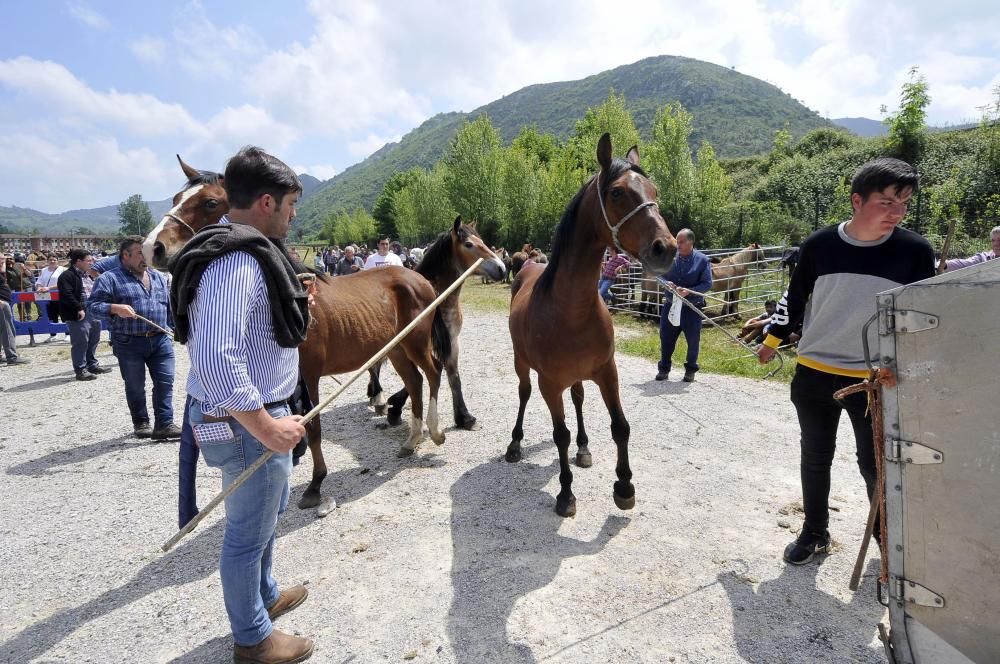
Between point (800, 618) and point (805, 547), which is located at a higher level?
point (805, 547)

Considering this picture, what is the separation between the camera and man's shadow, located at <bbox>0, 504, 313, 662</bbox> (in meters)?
2.66

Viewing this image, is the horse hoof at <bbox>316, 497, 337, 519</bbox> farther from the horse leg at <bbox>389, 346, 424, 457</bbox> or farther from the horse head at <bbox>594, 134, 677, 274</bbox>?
the horse head at <bbox>594, 134, 677, 274</bbox>

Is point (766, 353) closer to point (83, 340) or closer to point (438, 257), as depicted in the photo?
point (438, 257)

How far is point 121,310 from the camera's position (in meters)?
5.22

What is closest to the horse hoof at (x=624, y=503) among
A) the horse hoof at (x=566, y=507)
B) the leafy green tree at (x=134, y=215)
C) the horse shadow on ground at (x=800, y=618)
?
the horse hoof at (x=566, y=507)

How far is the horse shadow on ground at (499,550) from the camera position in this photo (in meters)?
2.62

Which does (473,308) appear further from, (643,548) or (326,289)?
(643,548)

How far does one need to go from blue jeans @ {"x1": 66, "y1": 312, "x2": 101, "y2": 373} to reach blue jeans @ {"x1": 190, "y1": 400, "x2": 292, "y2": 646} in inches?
A: 317

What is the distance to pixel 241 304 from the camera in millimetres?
1827

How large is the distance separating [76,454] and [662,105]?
83167mm

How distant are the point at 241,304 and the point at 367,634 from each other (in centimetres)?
195

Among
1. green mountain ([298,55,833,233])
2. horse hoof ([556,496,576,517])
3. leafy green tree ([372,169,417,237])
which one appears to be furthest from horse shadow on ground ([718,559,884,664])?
leafy green tree ([372,169,417,237])

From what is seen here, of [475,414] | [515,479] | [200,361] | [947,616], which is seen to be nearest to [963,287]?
[947,616]

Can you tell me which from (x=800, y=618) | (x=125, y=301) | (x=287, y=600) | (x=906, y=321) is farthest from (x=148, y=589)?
(x=906, y=321)
